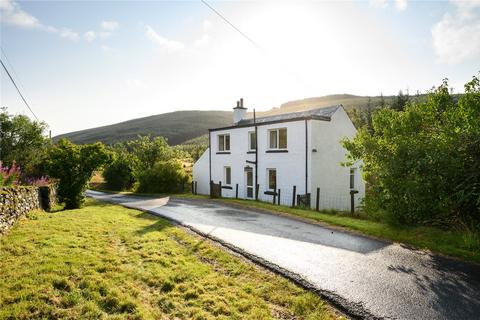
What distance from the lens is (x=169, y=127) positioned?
149250mm

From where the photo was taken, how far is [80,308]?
4.79m

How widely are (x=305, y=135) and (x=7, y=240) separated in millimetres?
16704

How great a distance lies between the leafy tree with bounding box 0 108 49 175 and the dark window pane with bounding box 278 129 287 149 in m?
18.6

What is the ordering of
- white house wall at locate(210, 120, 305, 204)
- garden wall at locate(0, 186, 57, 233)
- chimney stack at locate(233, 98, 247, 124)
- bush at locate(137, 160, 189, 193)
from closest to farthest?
garden wall at locate(0, 186, 57, 233), white house wall at locate(210, 120, 305, 204), chimney stack at locate(233, 98, 247, 124), bush at locate(137, 160, 189, 193)

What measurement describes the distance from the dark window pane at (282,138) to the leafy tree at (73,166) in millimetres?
11660

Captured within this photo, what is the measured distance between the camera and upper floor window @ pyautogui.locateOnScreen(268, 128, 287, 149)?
73.4 ft

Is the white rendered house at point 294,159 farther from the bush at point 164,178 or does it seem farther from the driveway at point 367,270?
the driveway at point 367,270

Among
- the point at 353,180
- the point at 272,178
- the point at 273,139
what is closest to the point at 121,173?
the point at 272,178

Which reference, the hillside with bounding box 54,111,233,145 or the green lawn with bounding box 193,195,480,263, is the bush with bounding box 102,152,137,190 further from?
the hillside with bounding box 54,111,233,145

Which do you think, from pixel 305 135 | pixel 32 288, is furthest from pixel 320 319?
pixel 305 135

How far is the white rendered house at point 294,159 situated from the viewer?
67.7 ft

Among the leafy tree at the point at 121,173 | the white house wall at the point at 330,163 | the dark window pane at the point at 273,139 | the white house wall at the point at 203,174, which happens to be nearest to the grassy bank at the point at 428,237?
the white house wall at the point at 330,163

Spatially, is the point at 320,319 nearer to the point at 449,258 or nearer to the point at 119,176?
the point at 449,258

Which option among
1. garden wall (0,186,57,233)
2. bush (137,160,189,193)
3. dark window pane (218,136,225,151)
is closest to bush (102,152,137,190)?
bush (137,160,189,193)
